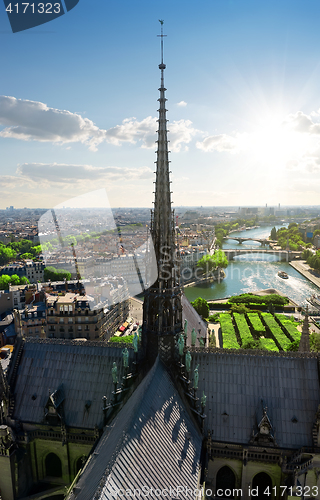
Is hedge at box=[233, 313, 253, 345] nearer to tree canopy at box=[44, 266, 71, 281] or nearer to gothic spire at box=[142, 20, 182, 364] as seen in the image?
gothic spire at box=[142, 20, 182, 364]

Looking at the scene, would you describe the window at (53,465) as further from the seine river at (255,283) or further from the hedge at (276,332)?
the seine river at (255,283)

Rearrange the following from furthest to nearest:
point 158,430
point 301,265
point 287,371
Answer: point 301,265
point 287,371
point 158,430

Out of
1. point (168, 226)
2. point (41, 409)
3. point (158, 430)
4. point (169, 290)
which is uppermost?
point (168, 226)

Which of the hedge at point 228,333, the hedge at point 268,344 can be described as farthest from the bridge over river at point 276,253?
the hedge at point 268,344

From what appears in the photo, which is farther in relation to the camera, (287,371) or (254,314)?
(254,314)

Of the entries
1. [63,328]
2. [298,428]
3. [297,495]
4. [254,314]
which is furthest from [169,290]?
[254,314]

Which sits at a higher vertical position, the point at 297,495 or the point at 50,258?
the point at 50,258

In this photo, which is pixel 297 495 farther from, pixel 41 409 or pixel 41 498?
pixel 41 409

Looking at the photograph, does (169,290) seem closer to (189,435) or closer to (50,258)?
(189,435)

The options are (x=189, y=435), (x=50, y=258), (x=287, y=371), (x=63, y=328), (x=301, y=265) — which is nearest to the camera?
(x=189, y=435)
